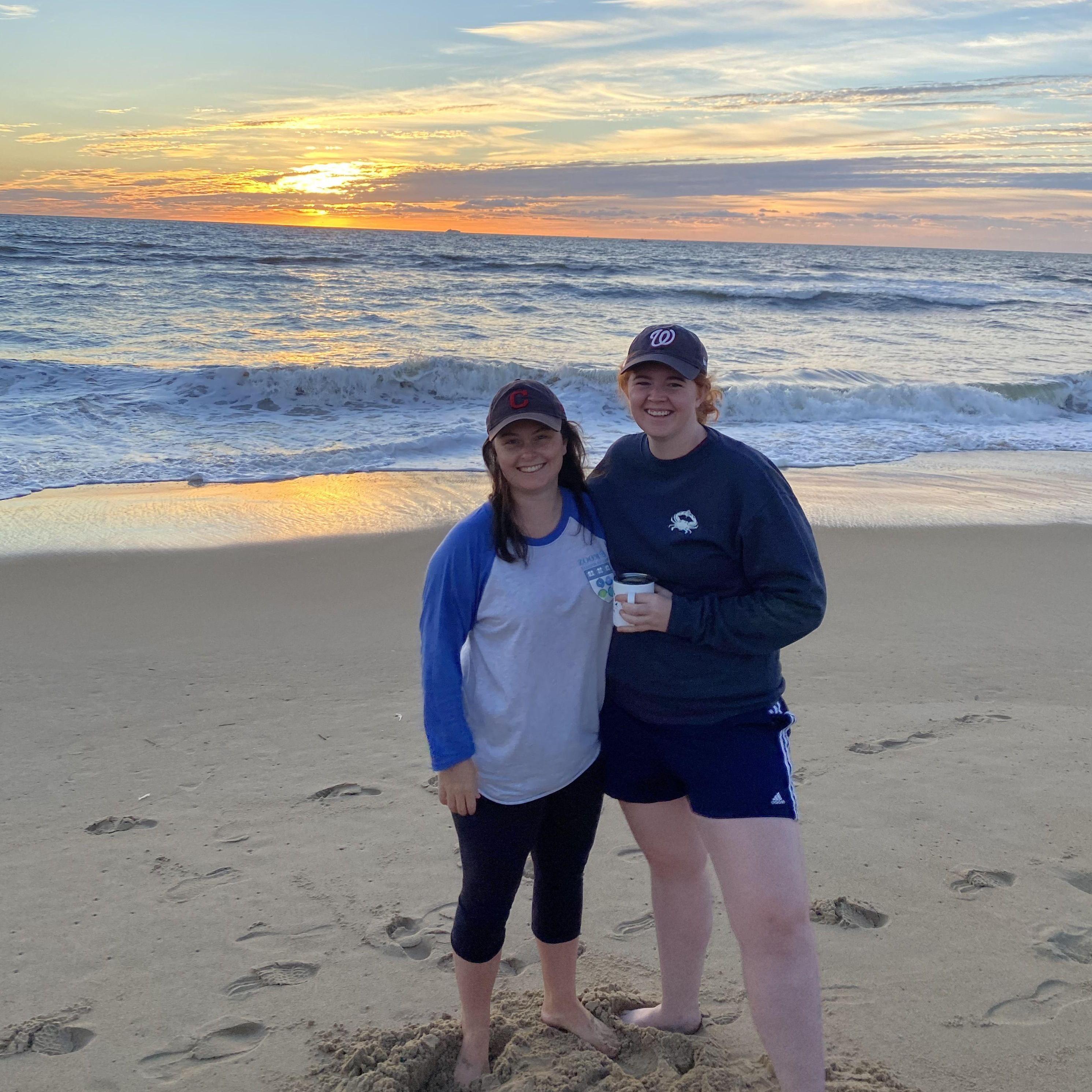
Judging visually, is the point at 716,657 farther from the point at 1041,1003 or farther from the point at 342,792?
the point at 342,792

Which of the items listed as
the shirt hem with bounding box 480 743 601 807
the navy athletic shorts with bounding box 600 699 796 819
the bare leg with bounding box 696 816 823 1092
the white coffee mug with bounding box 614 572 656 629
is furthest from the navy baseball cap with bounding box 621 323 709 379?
the bare leg with bounding box 696 816 823 1092

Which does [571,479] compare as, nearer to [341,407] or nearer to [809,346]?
[341,407]

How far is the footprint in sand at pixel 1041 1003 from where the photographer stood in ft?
8.93

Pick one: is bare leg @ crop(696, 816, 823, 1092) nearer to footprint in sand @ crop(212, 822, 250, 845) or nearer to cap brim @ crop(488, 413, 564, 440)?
cap brim @ crop(488, 413, 564, 440)

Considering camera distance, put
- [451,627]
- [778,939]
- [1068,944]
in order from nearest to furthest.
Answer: [778,939], [451,627], [1068,944]

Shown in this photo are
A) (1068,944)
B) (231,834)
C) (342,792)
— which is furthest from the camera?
(342,792)

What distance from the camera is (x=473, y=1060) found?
2.52 metres

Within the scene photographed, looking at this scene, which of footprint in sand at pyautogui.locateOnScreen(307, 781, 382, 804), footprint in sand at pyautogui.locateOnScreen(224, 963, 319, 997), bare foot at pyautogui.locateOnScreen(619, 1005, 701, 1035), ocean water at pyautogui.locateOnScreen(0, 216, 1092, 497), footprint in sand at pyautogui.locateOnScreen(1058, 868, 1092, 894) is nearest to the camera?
bare foot at pyautogui.locateOnScreen(619, 1005, 701, 1035)

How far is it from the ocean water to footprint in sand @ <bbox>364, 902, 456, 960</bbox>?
726cm

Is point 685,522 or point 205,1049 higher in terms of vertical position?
point 685,522

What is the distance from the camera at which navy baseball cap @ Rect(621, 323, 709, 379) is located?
2.28 meters

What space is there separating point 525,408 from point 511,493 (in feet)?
0.68

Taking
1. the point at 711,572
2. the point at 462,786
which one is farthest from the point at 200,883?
the point at 711,572

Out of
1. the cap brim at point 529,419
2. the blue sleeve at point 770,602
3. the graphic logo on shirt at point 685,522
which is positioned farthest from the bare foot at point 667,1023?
the cap brim at point 529,419
